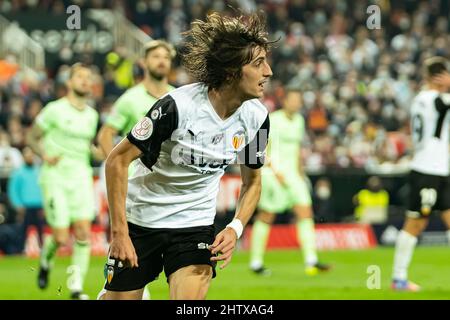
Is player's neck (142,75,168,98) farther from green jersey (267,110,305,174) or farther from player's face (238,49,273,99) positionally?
green jersey (267,110,305,174)

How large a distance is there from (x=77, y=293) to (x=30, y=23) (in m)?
17.6

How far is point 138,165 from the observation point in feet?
21.8

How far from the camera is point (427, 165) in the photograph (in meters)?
12.3

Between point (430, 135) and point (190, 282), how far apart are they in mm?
6687

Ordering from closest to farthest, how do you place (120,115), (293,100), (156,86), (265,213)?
(156,86) → (120,115) → (293,100) → (265,213)

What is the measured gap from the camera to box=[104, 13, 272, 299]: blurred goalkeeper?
20.4 feet

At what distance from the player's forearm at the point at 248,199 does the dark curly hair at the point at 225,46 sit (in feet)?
2.55

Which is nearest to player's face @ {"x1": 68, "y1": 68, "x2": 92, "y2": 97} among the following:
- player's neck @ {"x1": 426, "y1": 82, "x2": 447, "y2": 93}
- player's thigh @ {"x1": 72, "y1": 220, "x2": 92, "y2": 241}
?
player's thigh @ {"x1": 72, "y1": 220, "x2": 92, "y2": 241}

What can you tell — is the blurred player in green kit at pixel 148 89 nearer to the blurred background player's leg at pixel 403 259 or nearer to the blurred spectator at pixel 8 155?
the blurred background player's leg at pixel 403 259

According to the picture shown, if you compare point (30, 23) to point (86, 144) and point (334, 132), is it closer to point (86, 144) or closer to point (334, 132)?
point (334, 132)

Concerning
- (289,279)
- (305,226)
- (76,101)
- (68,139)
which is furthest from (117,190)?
(305,226)

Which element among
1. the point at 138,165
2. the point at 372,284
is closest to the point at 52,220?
the point at 372,284

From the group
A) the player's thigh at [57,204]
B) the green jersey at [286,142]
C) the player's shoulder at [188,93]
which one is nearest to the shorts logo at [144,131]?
the player's shoulder at [188,93]

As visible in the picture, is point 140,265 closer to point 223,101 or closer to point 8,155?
point 223,101
